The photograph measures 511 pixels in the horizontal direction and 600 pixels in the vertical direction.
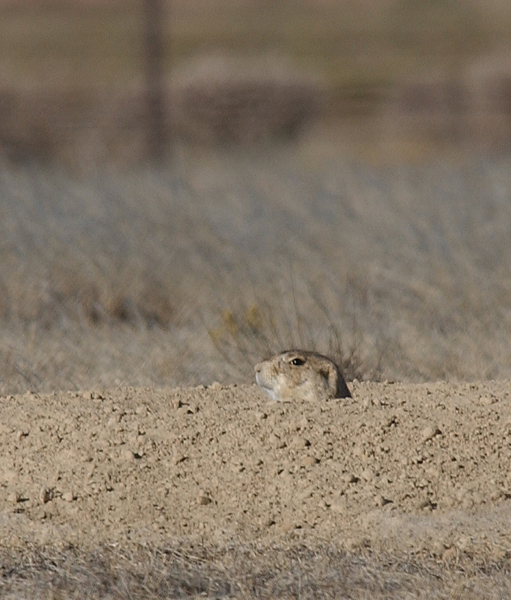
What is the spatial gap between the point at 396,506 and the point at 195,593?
2.57ft

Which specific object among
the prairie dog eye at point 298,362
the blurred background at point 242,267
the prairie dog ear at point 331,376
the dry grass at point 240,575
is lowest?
the blurred background at point 242,267

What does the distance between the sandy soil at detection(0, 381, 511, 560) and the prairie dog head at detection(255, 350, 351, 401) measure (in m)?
0.12

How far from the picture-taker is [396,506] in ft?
12.2

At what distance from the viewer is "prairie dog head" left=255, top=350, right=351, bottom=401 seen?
4332 millimetres

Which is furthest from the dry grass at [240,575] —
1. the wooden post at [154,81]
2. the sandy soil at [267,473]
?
the wooden post at [154,81]

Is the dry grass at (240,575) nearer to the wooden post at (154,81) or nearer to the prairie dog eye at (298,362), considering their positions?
the prairie dog eye at (298,362)

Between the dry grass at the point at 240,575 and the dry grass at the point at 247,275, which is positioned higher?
the dry grass at the point at 240,575

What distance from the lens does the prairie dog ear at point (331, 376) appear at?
171 inches

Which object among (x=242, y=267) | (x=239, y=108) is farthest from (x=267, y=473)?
(x=239, y=108)

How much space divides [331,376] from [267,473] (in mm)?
639

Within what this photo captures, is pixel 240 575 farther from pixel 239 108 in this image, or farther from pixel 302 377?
pixel 239 108

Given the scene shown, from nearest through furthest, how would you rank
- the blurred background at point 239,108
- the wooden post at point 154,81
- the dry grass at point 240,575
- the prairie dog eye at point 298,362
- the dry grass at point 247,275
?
the dry grass at point 240,575, the prairie dog eye at point 298,362, the dry grass at point 247,275, the wooden post at point 154,81, the blurred background at point 239,108

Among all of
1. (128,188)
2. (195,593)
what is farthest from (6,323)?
(195,593)

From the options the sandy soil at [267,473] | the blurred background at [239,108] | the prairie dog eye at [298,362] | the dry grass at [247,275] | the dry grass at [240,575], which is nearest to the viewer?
the dry grass at [240,575]
